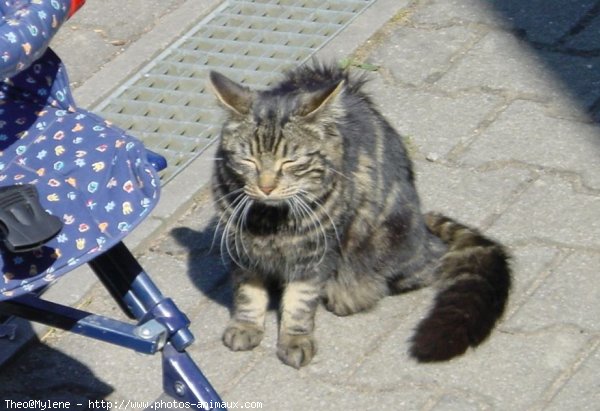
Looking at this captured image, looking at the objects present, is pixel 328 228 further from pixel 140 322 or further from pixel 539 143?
pixel 539 143

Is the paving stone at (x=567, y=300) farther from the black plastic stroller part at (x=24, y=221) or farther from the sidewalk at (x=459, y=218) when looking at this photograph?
the black plastic stroller part at (x=24, y=221)

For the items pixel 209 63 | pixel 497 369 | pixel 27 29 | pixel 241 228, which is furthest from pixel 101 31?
pixel 497 369

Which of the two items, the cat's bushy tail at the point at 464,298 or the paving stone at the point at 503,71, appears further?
the paving stone at the point at 503,71

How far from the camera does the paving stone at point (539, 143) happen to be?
4.17 metres

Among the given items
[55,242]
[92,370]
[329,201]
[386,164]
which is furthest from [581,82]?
[55,242]

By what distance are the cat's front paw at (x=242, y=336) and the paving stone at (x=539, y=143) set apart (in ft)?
3.43

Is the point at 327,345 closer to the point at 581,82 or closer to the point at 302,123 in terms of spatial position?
the point at 302,123

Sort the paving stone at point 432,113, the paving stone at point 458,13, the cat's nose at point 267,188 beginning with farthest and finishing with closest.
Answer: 1. the paving stone at point 458,13
2. the paving stone at point 432,113
3. the cat's nose at point 267,188

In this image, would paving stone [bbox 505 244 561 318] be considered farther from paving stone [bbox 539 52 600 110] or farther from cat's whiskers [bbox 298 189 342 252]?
paving stone [bbox 539 52 600 110]

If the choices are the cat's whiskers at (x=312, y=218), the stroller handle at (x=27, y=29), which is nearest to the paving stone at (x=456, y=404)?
the cat's whiskers at (x=312, y=218)

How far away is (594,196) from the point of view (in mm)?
3998

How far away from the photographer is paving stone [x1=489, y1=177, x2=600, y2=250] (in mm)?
3861

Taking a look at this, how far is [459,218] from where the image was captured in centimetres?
400

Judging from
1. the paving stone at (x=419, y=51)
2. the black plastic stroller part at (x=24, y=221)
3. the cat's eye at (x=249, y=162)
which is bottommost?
the paving stone at (x=419, y=51)
